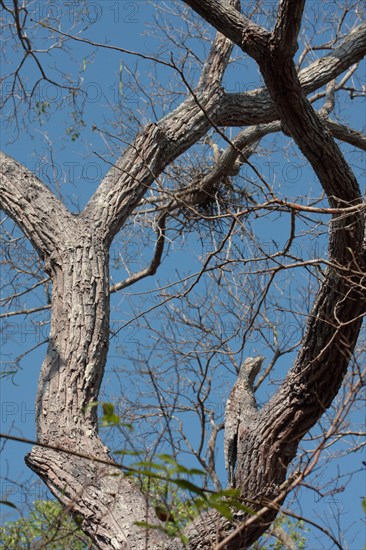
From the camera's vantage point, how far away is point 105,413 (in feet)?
6.20

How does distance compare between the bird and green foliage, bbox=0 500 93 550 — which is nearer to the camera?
green foliage, bbox=0 500 93 550

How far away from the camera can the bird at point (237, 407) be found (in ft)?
13.8

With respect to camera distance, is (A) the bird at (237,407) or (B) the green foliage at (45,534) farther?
(A) the bird at (237,407)

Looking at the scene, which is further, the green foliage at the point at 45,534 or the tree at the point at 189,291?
the tree at the point at 189,291

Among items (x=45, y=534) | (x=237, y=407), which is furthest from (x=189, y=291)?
(x=45, y=534)

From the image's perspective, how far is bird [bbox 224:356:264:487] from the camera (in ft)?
13.8

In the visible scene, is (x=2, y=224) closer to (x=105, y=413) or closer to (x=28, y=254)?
(x=28, y=254)

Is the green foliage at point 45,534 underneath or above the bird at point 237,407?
underneath

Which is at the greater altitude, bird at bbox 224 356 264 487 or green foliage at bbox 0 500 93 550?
bird at bbox 224 356 264 487

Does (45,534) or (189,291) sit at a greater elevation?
(189,291)

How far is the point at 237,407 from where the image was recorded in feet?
14.2

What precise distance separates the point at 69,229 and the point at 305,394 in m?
1.71

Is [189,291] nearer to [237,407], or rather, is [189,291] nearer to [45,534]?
[237,407]

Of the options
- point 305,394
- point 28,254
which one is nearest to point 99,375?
point 305,394
